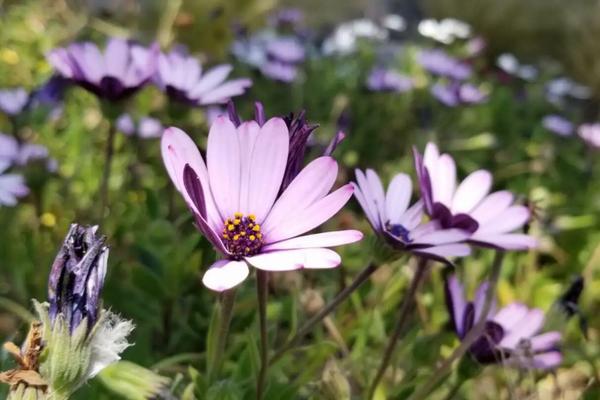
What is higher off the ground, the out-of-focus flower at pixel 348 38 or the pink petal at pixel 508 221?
the out-of-focus flower at pixel 348 38

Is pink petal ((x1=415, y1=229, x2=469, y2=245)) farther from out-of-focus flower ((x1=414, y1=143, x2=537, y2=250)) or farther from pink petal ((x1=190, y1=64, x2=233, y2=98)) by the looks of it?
pink petal ((x1=190, y1=64, x2=233, y2=98))

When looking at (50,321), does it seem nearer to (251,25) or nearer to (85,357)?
(85,357)

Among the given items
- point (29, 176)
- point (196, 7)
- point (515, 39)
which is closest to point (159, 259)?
point (29, 176)

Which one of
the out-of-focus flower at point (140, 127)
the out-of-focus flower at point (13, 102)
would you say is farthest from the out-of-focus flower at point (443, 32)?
the out-of-focus flower at point (13, 102)

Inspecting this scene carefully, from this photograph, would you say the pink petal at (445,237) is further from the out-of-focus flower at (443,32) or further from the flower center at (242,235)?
the out-of-focus flower at (443,32)

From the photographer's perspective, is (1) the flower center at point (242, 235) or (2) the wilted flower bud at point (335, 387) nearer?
(1) the flower center at point (242, 235)

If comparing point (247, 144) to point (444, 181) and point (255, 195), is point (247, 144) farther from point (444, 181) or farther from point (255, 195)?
point (444, 181)

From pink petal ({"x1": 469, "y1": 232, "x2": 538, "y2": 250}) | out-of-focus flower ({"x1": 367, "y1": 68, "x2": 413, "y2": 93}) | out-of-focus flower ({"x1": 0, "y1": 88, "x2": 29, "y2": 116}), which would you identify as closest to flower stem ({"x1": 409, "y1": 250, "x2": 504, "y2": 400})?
pink petal ({"x1": 469, "y1": 232, "x2": 538, "y2": 250})

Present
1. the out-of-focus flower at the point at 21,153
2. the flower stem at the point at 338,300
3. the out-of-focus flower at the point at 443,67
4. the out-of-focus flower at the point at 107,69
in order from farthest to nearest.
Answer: the out-of-focus flower at the point at 443,67 → the out-of-focus flower at the point at 21,153 → the out-of-focus flower at the point at 107,69 → the flower stem at the point at 338,300
